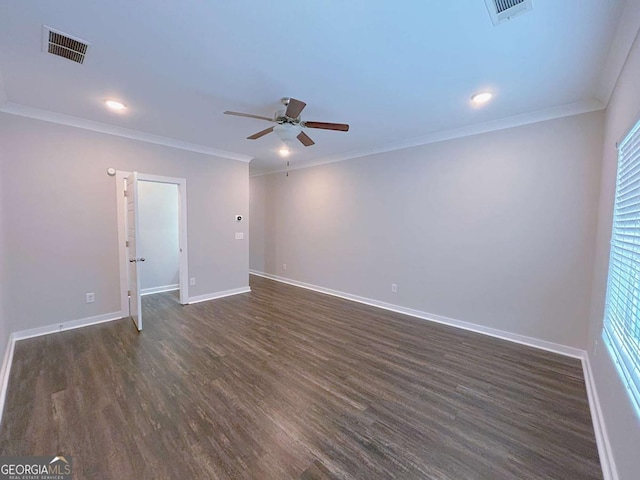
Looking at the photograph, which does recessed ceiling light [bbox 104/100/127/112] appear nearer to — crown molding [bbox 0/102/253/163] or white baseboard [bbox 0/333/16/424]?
crown molding [bbox 0/102/253/163]

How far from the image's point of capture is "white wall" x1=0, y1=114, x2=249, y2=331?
10.1 ft

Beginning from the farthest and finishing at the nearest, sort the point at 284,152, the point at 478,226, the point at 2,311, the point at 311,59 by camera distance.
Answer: the point at 284,152 → the point at 478,226 → the point at 2,311 → the point at 311,59

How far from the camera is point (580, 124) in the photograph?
2.82 m

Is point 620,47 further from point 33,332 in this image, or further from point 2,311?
point 33,332

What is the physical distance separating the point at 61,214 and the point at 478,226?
212 inches

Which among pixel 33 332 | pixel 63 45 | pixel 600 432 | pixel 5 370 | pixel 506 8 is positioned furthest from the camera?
pixel 33 332

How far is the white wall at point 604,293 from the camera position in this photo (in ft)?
4.37

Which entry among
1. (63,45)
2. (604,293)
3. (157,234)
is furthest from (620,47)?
(157,234)

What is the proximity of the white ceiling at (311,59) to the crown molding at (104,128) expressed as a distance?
0.02 m

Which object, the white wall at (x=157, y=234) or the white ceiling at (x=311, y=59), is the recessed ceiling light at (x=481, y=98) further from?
the white wall at (x=157, y=234)

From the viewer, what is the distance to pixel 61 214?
3.36 m

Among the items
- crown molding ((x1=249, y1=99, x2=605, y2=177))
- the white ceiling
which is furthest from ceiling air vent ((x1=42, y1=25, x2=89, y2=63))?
crown molding ((x1=249, y1=99, x2=605, y2=177))

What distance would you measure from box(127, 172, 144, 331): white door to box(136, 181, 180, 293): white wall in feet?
4.87

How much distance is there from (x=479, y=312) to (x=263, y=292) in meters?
3.77
